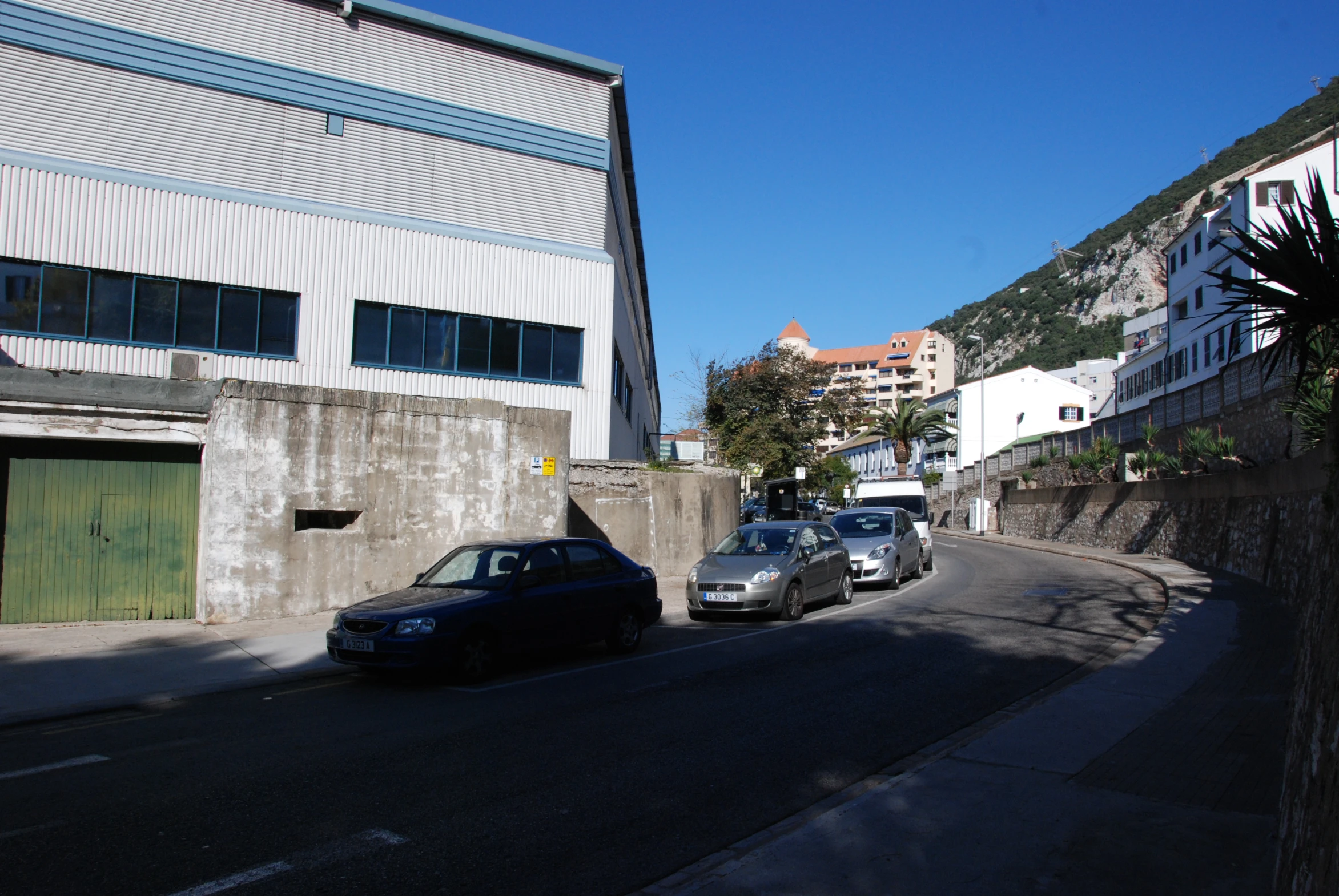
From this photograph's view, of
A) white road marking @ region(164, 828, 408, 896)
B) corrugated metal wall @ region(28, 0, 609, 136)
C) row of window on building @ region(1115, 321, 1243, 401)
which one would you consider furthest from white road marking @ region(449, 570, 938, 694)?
row of window on building @ region(1115, 321, 1243, 401)

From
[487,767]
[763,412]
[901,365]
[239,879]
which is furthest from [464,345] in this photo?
[901,365]

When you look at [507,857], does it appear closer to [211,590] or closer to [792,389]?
[211,590]

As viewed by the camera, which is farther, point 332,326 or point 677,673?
point 332,326

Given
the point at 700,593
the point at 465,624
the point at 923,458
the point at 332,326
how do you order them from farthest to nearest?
the point at 923,458 < the point at 332,326 < the point at 700,593 < the point at 465,624

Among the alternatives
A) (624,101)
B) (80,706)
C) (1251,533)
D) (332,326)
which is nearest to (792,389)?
(624,101)

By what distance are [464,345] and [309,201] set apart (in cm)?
409

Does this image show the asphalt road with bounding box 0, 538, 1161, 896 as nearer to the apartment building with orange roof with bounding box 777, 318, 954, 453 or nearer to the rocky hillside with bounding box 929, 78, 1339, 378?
the rocky hillside with bounding box 929, 78, 1339, 378

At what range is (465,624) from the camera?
9.50 meters

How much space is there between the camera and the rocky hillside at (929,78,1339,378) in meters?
118

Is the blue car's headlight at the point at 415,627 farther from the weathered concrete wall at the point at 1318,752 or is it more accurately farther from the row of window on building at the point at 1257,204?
the row of window on building at the point at 1257,204

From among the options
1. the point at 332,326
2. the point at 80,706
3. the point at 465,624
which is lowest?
the point at 80,706

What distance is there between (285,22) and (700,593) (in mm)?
14408

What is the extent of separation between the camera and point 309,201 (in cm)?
1859

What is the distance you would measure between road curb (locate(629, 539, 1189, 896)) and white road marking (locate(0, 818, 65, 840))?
136 inches
